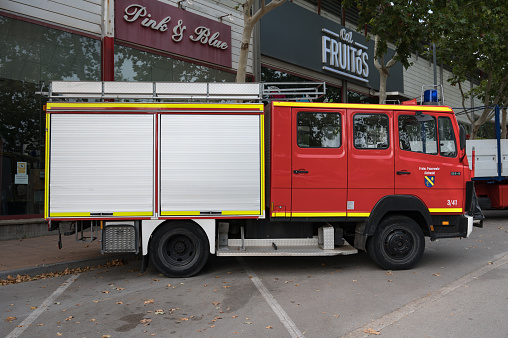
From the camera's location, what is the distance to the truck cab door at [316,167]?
7297 mm

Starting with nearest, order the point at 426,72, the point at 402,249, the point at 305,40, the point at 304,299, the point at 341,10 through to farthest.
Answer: the point at 304,299, the point at 402,249, the point at 305,40, the point at 341,10, the point at 426,72

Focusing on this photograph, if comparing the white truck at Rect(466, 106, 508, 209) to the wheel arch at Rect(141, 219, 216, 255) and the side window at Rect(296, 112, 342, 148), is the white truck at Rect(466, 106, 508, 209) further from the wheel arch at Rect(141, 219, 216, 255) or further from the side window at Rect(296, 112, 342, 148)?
the wheel arch at Rect(141, 219, 216, 255)

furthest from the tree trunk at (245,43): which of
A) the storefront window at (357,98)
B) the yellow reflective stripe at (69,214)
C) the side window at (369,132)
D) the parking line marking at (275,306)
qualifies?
the storefront window at (357,98)

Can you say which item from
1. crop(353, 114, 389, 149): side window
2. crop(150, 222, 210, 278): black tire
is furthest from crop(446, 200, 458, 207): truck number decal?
crop(150, 222, 210, 278): black tire

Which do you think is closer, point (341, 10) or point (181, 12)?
point (181, 12)

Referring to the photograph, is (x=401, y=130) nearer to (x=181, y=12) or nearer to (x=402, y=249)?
(x=402, y=249)

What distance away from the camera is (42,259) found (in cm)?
830

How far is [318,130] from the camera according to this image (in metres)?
7.41

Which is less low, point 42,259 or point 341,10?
point 341,10

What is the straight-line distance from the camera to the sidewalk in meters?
7.58

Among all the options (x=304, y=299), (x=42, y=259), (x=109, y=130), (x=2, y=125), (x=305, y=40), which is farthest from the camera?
(x=305, y=40)

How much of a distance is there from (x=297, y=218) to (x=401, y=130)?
228 centimetres

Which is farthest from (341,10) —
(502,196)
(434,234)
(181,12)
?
(434,234)

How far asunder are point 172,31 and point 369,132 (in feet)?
27.1
